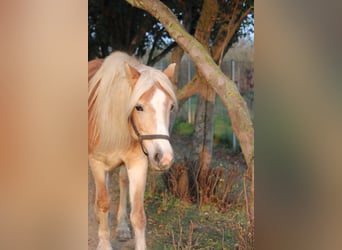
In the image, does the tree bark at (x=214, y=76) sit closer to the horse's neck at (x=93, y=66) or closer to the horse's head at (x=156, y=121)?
the horse's head at (x=156, y=121)

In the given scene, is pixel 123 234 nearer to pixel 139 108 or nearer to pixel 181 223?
pixel 181 223

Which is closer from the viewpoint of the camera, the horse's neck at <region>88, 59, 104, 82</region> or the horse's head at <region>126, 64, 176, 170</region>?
the horse's head at <region>126, 64, 176, 170</region>

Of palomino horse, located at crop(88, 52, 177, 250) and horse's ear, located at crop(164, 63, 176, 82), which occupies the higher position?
horse's ear, located at crop(164, 63, 176, 82)

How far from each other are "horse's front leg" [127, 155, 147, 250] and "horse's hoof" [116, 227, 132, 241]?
0.16ft

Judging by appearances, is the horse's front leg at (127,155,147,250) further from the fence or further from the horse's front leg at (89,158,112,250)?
the fence

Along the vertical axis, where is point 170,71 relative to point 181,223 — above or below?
above

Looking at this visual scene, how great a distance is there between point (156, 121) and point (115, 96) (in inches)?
11.7

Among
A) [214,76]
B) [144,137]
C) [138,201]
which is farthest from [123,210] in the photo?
[214,76]

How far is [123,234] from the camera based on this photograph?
8.90 ft

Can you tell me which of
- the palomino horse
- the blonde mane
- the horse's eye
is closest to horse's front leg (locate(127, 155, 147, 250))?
the palomino horse

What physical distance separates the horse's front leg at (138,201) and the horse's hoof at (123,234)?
0.05 metres

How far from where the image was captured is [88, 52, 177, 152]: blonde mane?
8.63 feet
